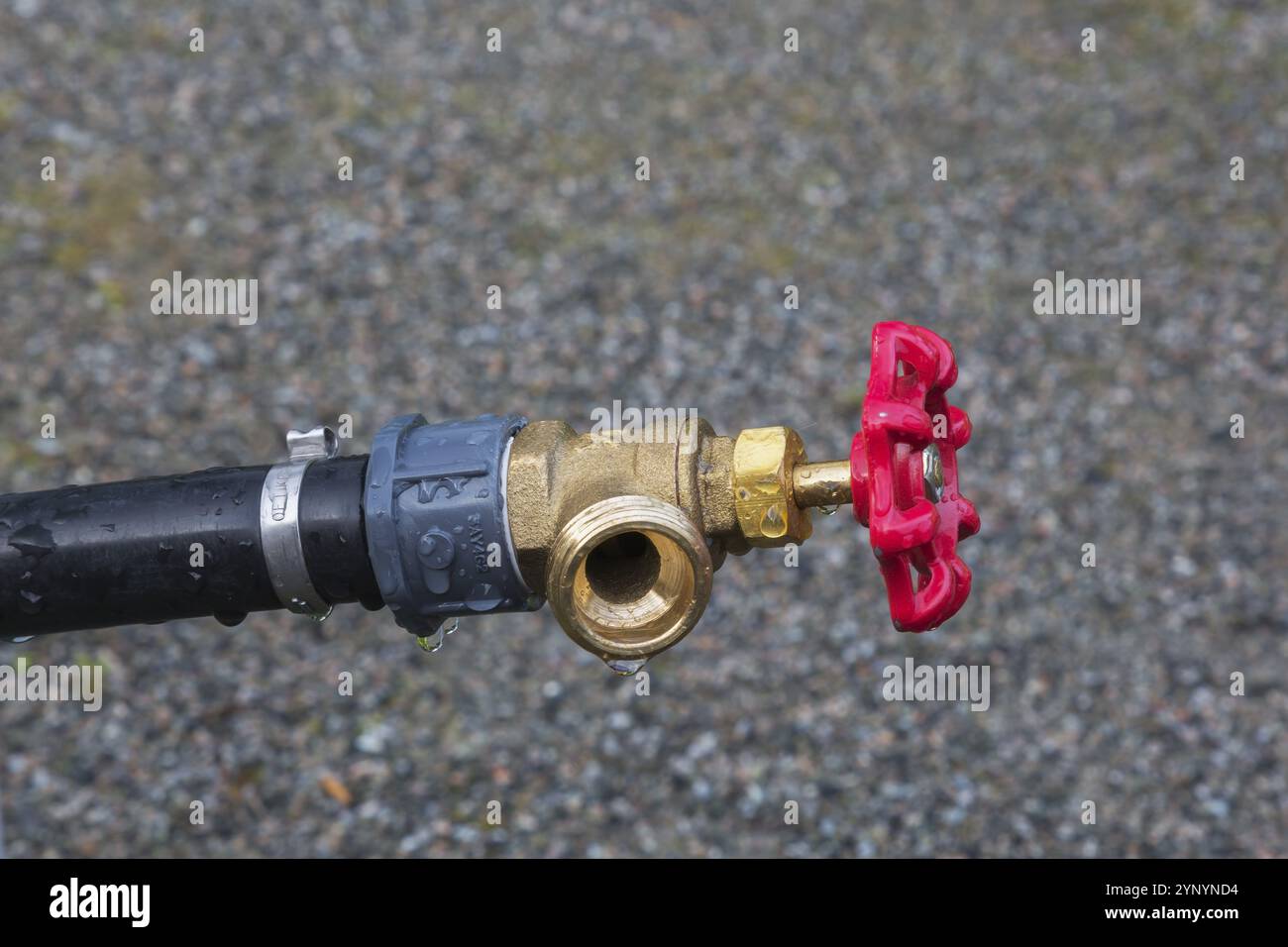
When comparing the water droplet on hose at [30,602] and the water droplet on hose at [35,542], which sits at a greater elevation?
the water droplet on hose at [35,542]

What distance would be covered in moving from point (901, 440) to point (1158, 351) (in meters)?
5.55

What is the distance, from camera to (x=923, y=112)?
8.34 metres

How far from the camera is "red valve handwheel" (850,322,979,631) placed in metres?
2.04

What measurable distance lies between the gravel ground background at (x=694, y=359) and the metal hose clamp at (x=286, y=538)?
10.7 feet

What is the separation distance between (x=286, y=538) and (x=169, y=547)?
196 mm

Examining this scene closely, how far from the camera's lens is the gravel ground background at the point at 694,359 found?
5492 millimetres

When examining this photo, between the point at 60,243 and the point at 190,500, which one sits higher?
the point at 60,243

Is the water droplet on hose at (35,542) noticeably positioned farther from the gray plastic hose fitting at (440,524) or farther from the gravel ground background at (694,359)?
the gravel ground background at (694,359)

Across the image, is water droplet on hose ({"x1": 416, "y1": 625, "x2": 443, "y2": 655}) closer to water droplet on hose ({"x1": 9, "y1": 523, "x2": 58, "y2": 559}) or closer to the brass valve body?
the brass valve body

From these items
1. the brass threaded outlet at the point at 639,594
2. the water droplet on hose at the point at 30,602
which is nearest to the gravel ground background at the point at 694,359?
the water droplet on hose at the point at 30,602

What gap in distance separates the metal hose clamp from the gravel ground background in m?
3.27

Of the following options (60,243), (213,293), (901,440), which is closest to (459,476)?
(901,440)

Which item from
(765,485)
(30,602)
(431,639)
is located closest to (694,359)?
(431,639)

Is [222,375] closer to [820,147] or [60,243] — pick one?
[60,243]
